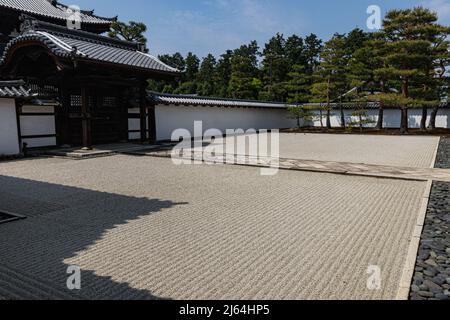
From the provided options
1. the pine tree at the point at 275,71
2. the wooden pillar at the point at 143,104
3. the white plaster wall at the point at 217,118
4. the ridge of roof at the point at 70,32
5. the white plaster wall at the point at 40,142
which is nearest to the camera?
the ridge of roof at the point at 70,32

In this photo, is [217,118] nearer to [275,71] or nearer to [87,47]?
[87,47]

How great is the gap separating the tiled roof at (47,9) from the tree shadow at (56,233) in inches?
498

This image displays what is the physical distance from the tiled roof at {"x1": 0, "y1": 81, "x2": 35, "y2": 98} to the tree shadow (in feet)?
15.6

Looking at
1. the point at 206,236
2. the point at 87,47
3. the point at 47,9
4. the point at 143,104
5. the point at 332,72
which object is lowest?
the point at 206,236

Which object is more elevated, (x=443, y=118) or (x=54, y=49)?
(x=54, y=49)

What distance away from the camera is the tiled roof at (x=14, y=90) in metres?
11.5

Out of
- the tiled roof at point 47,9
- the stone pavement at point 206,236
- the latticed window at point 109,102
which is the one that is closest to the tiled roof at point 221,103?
the latticed window at point 109,102

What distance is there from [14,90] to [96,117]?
353 cm

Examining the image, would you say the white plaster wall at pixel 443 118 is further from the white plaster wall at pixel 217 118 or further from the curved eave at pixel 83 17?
the curved eave at pixel 83 17

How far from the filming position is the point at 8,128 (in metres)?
11.9

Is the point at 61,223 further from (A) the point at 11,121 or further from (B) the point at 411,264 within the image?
(A) the point at 11,121

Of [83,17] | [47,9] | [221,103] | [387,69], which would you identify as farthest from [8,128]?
[387,69]

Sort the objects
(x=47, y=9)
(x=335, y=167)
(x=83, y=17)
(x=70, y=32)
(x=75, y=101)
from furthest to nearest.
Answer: (x=83, y=17) → (x=47, y=9) → (x=75, y=101) → (x=70, y=32) → (x=335, y=167)

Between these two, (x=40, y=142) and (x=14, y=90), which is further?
(x=40, y=142)
